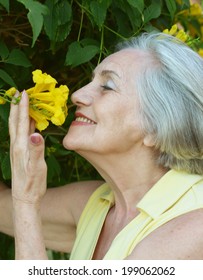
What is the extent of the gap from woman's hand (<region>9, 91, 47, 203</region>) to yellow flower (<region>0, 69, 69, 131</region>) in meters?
0.03

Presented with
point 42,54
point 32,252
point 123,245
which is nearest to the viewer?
point 32,252

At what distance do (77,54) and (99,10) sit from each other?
14 centimetres

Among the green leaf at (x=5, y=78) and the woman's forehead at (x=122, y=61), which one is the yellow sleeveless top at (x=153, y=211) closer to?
the woman's forehead at (x=122, y=61)

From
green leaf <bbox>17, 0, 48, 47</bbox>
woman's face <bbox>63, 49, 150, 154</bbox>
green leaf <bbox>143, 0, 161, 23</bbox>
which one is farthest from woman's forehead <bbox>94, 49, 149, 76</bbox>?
green leaf <bbox>17, 0, 48, 47</bbox>

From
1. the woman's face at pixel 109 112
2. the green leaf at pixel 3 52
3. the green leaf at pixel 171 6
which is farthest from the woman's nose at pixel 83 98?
the green leaf at pixel 171 6

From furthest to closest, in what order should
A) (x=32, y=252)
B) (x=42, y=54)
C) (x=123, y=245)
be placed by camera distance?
(x=42, y=54), (x=123, y=245), (x=32, y=252)

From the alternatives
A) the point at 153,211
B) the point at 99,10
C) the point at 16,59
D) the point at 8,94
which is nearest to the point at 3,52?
the point at 16,59

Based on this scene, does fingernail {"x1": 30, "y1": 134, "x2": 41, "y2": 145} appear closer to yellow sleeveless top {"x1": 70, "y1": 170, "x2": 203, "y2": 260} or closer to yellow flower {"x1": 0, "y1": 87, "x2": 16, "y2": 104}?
yellow flower {"x1": 0, "y1": 87, "x2": 16, "y2": 104}

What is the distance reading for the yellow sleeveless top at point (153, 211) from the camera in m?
1.94

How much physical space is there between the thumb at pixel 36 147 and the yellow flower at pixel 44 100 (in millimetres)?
84

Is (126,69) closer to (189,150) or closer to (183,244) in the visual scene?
(189,150)

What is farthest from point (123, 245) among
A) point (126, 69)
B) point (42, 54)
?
point (42, 54)
